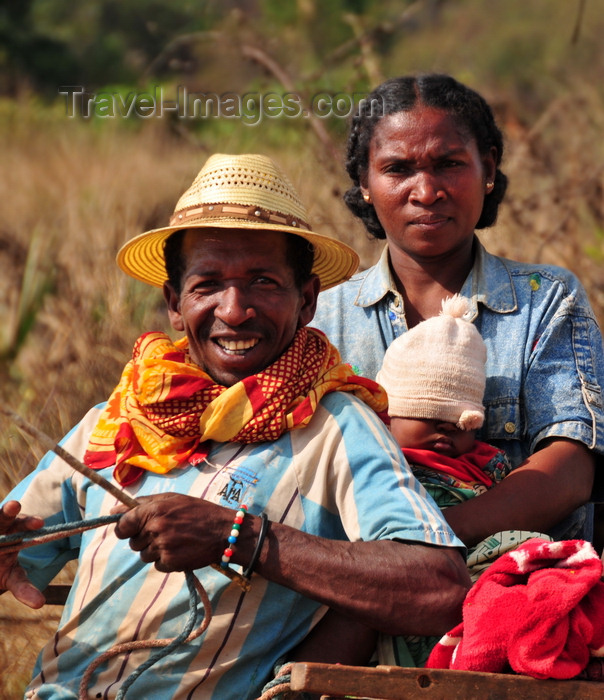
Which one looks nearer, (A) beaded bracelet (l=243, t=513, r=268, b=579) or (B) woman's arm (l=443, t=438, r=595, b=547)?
(A) beaded bracelet (l=243, t=513, r=268, b=579)

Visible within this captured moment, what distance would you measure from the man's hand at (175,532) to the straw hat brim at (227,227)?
838mm

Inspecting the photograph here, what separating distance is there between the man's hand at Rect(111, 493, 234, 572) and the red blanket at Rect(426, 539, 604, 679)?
609mm

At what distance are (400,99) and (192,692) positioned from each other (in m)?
2.36

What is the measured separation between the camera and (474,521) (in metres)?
3.19

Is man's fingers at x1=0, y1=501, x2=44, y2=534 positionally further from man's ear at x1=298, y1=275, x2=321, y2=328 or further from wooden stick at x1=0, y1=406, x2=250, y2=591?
man's ear at x1=298, y1=275, x2=321, y2=328

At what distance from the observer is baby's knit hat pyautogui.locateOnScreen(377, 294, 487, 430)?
3.36m

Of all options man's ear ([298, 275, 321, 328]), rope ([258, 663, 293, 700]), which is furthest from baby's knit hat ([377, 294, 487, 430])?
rope ([258, 663, 293, 700])

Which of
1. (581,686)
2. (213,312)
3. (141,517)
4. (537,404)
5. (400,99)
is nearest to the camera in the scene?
(581,686)

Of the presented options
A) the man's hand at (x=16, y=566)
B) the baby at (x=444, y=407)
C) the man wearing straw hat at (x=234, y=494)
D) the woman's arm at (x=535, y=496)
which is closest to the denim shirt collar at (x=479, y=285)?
the baby at (x=444, y=407)

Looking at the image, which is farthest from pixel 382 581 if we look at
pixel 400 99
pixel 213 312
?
pixel 400 99

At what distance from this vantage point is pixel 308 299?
10.6ft

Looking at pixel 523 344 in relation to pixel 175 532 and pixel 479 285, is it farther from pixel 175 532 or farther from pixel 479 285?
pixel 175 532

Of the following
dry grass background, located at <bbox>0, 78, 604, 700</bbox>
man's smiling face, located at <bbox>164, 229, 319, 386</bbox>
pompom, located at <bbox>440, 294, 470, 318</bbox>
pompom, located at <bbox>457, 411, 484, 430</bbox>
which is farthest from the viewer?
dry grass background, located at <bbox>0, 78, 604, 700</bbox>

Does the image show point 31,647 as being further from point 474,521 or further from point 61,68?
point 61,68
